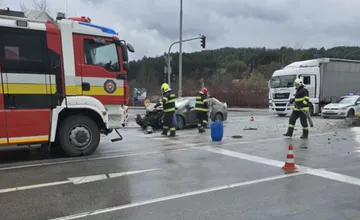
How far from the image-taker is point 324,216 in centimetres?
464

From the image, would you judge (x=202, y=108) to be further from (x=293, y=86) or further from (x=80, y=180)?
(x=293, y=86)

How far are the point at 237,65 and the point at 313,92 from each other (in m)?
62.9

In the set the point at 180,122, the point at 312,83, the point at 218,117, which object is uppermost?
the point at 312,83

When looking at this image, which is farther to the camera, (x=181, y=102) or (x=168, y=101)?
(x=181, y=102)

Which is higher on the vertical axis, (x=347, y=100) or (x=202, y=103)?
(x=202, y=103)

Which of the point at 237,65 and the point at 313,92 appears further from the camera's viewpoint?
the point at 237,65

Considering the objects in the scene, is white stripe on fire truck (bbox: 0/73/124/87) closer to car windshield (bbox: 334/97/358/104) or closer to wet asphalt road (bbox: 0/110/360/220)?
wet asphalt road (bbox: 0/110/360/220)

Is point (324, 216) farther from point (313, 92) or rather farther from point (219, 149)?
point (313, 92)

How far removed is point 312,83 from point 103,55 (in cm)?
1802

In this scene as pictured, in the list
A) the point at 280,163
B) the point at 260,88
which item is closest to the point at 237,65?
the point at 260,88

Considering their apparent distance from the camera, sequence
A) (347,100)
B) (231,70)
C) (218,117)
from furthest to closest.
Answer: (231,70)
(347,100)
(218,117)

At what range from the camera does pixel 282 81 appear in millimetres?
24234

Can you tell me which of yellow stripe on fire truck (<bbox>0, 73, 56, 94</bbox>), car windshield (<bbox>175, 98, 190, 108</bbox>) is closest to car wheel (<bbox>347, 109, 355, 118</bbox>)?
car windshield (<bbox>175, 98, 190, 108</bbox>)

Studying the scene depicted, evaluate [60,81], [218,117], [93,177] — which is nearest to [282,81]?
[218,117]
